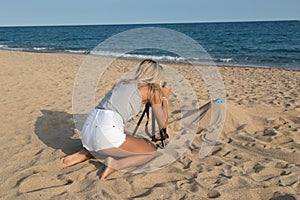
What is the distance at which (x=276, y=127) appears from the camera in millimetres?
4801

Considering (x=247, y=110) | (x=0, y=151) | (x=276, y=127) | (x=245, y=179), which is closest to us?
(x=245, y=179)

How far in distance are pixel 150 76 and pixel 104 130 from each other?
73 cm

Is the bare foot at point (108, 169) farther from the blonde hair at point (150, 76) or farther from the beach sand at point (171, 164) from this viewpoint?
the blonde hair at point (150, 76)

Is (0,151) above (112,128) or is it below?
below

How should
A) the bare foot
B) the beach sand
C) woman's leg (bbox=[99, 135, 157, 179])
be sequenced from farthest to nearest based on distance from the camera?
woman's leg (bbox=[99, 135, 157, 179]) → the bare foot → the beach sand

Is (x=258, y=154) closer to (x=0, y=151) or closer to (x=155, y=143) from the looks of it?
(x=155, y=143)

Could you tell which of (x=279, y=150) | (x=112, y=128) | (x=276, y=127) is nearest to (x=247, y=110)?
(x=276, y=127)

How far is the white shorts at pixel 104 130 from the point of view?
3.17 meters

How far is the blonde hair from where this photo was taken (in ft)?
10.8

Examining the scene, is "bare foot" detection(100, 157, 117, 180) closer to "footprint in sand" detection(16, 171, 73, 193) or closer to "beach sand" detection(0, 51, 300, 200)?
"beach sand" detection(0, 51, 300, 200)

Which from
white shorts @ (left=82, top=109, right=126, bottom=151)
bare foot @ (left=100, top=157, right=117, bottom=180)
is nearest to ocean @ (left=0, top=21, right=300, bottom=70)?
white shorts @ (left=82, top=109, right=126, bottom=151)

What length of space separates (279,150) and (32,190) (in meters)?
2.90

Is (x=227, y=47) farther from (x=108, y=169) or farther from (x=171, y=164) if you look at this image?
(x=108, y=169)

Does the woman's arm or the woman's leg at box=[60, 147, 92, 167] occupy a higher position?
the woman's arm
